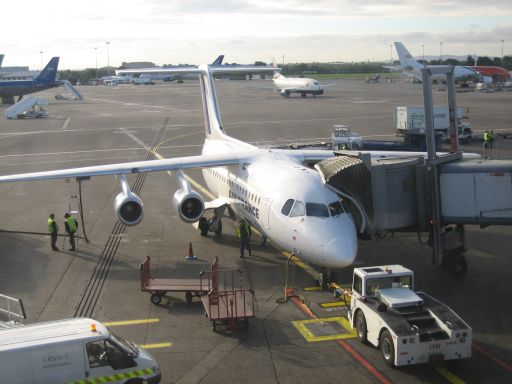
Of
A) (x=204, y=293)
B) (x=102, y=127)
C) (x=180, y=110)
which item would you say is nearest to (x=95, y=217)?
(x=204, y=293)

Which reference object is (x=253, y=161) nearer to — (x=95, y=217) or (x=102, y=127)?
(x=95, y=217)

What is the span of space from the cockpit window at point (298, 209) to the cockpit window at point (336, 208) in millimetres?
860

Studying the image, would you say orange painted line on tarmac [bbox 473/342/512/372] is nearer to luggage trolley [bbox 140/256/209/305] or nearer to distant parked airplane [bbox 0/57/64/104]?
luggage trolley [bbox 140/256/209/305]

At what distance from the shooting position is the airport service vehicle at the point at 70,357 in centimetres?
1230

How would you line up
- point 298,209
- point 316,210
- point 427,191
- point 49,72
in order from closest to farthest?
point 316,210
point 298,209
point 427,191
point 49,72

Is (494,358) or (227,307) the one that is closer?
(494,358)

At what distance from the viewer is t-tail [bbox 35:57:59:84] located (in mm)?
100188

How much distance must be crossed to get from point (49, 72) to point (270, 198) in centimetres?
8813

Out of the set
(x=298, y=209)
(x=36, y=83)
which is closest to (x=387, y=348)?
(x=298, y=209)

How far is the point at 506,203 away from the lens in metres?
20.0

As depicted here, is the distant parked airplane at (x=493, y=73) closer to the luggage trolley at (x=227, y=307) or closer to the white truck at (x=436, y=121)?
the white truck at (x=436, y=121)

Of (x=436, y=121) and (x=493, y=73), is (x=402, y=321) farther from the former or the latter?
(x=493, y=73)

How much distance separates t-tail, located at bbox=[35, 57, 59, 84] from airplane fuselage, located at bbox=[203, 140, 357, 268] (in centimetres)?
8378

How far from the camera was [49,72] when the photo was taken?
10050 cm
